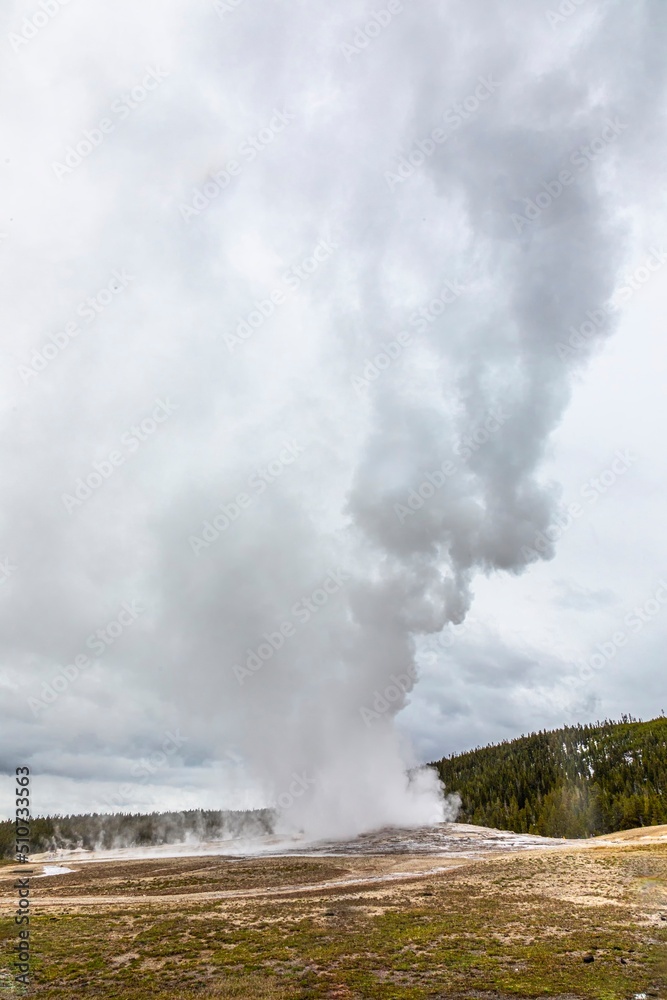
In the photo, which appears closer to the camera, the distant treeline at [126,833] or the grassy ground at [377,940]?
the grassy ground at [377,940]

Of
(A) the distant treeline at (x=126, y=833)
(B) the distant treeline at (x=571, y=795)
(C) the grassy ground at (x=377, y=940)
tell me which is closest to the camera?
(C) the grassy ground at (x=377, y=940)

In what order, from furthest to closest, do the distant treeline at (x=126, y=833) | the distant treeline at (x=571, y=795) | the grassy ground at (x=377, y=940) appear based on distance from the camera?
1. the distant treeline at (x=126, y=833)
2. the distant treeline at (x=571, y=795)
3. the grassy ground at (x=377, y=940)

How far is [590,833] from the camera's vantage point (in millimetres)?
125500

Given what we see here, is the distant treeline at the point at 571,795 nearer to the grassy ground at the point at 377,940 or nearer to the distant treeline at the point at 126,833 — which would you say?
the distant treeline at the point at 126,833

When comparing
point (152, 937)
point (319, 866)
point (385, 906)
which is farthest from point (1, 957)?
point (319, 866)

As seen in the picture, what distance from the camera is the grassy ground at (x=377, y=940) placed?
2427 cm

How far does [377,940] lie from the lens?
30.8 meters

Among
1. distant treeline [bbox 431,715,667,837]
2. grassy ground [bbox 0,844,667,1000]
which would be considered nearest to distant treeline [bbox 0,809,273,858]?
distant treeline [bbox 431,715,667,837]

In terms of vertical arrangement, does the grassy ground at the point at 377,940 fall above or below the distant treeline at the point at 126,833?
above

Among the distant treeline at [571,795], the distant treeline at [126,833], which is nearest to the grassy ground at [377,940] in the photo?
the distant treeline at [571,795]

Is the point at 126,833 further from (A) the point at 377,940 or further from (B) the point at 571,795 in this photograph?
(A) the point at 377,940

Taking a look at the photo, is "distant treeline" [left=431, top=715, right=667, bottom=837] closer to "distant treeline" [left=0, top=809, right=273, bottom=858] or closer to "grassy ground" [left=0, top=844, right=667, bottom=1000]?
"distant treeline" [left=0, top=809, right=273, bottom=858]

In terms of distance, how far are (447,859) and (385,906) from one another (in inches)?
1262

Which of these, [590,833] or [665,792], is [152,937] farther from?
[665,792]
